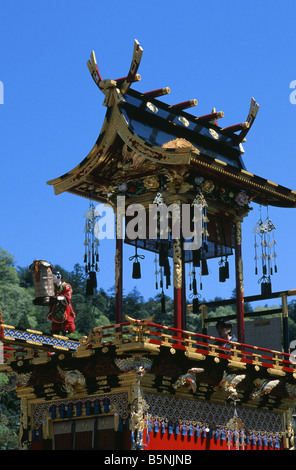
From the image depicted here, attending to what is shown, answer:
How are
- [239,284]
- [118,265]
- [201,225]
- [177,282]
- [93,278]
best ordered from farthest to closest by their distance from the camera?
[239,284] → [118,265] → [93,278] → [201,225] → [177,282]

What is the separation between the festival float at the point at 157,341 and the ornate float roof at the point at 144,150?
0.04m

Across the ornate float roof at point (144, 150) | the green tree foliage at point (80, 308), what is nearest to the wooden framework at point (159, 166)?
the ornate float roof at point (144, 150)

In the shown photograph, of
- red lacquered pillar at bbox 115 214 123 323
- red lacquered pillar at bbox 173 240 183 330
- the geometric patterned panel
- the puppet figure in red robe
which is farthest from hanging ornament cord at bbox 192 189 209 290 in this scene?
the puppet figure in red robe

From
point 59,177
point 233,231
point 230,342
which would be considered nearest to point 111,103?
point 59,177

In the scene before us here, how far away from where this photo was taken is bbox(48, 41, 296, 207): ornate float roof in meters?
20.8

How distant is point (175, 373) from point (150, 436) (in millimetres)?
1597

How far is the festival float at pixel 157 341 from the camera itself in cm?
1945

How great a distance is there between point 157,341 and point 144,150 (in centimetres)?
492

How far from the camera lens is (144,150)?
67.8ft

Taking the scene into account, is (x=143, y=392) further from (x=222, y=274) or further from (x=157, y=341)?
(x=222, y=274)

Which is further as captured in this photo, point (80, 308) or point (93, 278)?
point (80, 308)

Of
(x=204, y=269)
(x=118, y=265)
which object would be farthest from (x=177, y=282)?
(x=118, y=265)

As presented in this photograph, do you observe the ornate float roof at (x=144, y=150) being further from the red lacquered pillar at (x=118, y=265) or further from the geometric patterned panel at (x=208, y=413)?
the geometric patterned panel at (x=208, y=413)

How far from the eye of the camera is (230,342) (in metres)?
21.1
